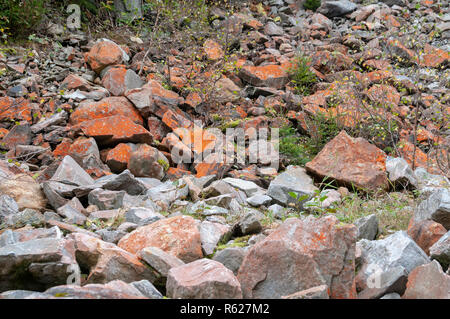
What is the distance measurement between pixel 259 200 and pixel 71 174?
2019 millimetres

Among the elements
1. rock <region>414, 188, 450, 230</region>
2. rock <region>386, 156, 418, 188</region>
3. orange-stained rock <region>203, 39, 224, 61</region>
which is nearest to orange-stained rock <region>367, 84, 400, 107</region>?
rock <region>386, 156, 418, 188</region>

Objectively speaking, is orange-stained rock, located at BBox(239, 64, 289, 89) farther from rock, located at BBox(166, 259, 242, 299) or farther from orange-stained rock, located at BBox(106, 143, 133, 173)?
rock, located at BBox(166, 259, 242, 299)

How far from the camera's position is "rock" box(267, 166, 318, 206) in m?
4.28

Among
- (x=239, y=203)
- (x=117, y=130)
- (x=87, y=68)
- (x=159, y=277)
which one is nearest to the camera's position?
(x=159, y=277)

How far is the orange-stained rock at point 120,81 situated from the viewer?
262 inches

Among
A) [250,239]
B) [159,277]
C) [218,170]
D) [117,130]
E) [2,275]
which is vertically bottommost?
[218,170]

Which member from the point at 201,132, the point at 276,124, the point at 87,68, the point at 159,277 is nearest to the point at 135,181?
the point at 201,132

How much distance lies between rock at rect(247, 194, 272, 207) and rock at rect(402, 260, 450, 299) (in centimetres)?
227

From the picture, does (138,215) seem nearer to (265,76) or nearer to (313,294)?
(313,294)

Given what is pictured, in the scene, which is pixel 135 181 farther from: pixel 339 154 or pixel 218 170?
pixel 339 154

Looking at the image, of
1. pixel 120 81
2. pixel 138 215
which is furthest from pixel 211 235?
pixel 120 81

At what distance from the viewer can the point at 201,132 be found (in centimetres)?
582

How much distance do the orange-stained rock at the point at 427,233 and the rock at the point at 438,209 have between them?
15 centimetres
